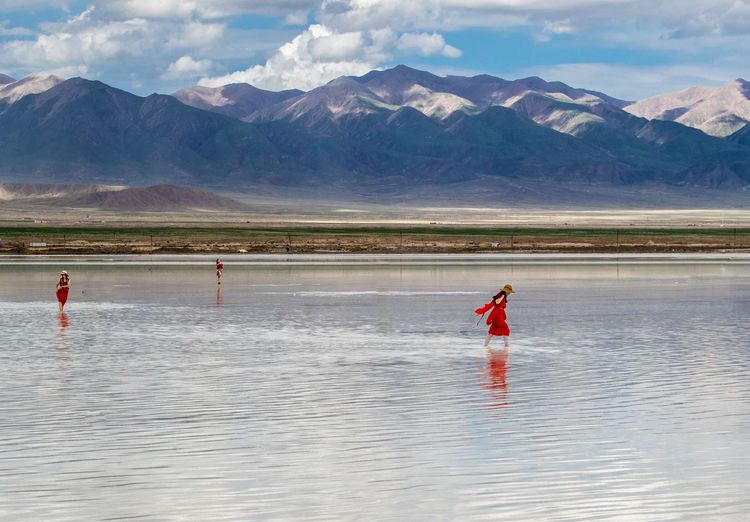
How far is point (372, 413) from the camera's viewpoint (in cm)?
1588

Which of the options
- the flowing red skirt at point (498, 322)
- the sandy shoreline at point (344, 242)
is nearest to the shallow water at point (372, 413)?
the flowing red skirt at point (498, 322)

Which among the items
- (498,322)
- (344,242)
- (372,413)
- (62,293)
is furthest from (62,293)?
(344,242)

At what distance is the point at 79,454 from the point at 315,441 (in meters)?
2.56

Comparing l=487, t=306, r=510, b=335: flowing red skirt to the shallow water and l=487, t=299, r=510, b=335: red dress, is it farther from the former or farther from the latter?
the shallow water

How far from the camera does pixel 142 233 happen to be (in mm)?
109500

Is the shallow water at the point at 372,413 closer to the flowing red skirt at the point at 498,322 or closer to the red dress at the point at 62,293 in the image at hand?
the flowing red skirt at the point at 498,322

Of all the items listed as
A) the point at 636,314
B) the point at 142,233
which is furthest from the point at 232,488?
the point at 142,233

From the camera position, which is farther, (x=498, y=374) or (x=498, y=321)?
(x=498, y=321)

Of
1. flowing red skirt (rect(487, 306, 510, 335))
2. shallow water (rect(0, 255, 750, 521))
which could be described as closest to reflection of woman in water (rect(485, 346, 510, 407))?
shallow water (rect(0, 255, 750, 521))

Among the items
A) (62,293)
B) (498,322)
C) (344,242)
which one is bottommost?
(498,322)

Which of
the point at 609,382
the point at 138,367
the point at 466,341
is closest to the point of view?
the point at 609,382

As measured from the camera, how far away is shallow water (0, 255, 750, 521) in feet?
37.0

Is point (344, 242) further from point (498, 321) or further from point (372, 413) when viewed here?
point (372, 413)

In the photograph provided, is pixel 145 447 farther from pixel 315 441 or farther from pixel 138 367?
pixel 138 367
